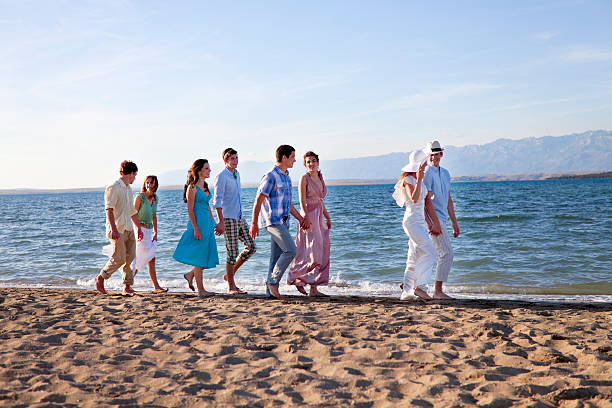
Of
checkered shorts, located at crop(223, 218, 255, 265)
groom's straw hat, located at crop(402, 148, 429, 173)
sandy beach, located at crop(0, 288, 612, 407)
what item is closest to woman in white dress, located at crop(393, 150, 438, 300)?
groom's straw hat, located at crop(402, 148, 429, 173)

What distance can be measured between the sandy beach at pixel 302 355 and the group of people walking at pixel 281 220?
0.68 metres

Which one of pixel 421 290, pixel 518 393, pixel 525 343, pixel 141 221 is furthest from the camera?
pixel 141 221

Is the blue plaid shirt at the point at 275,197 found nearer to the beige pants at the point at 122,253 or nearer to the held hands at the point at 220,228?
the held hands at the point at 220,228

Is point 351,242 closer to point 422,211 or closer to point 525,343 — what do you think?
point 422,211

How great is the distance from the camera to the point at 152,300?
6395 mm

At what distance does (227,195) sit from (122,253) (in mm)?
1606

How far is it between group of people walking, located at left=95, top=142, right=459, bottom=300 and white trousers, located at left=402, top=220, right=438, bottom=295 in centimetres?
1

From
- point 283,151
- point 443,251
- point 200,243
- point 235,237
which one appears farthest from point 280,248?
point 443,251

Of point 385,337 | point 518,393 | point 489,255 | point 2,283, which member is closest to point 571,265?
point 489,255

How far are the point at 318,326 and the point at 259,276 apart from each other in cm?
519

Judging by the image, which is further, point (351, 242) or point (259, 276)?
point (351, 242)

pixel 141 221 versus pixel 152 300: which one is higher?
pixel 141 221

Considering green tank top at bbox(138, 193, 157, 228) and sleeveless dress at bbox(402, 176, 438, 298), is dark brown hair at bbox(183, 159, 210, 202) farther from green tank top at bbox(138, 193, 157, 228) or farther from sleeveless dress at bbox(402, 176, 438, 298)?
sleeveless dress at bbox(402, 176, 438, 298)

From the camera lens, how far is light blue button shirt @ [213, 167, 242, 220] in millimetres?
6648
